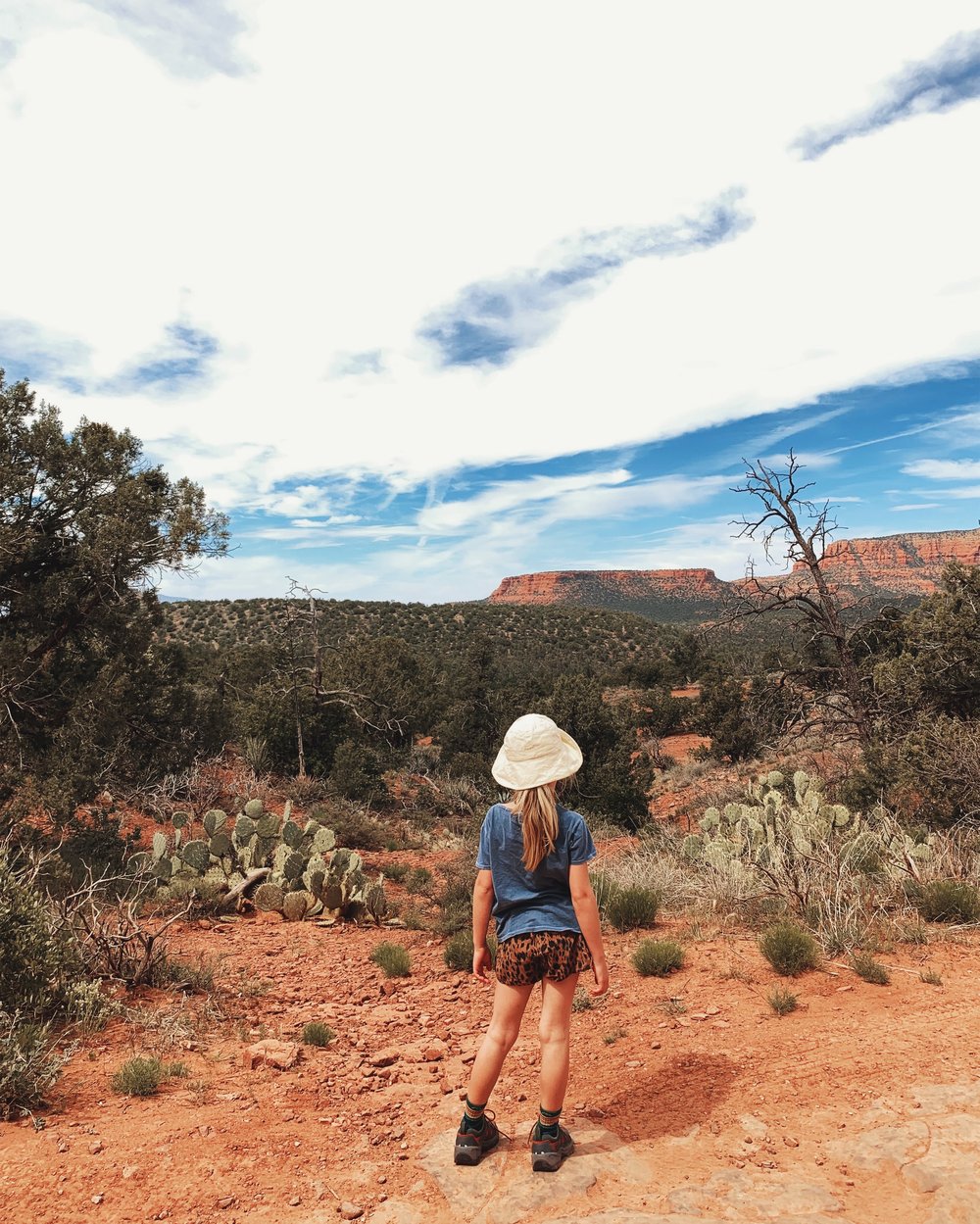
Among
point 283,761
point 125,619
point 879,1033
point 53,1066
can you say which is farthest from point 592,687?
point 53,1066

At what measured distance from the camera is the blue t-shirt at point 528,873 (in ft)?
10.6

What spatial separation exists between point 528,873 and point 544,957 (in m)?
0.36

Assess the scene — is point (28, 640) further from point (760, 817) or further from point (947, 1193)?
point (947, 1193)

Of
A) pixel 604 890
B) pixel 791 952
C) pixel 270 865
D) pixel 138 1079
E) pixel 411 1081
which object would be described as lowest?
pixel 270 865

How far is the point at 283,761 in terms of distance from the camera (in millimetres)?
17562

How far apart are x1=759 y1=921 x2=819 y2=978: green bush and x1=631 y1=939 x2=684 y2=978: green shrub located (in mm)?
723

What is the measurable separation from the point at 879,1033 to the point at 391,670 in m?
20.4

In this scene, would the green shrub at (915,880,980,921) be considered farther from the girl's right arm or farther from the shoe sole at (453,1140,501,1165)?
the shoe sole at (453,1140,501,1165)

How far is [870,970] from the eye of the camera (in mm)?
5141

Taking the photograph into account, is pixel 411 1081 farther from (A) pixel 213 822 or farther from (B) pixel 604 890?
(A) pixel 213 822

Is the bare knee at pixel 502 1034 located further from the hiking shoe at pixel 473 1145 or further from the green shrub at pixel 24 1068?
the green shrub at pixel 24 1068

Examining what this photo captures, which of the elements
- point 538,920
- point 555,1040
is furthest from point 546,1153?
point 538,920

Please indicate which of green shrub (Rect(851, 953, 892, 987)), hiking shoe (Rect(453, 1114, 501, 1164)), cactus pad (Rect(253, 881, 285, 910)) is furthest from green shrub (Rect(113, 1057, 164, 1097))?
green shrub (Rect(851, 953, 892, 987))

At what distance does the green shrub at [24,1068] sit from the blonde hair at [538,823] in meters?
2.94
